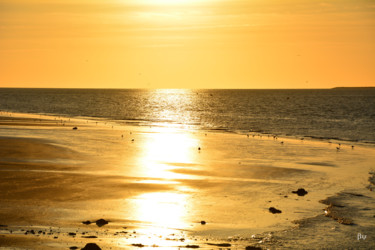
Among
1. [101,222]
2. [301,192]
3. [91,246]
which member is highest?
[301,192]

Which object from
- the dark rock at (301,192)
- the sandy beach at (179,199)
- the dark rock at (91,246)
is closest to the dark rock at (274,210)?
the sandy beach at (179,199)

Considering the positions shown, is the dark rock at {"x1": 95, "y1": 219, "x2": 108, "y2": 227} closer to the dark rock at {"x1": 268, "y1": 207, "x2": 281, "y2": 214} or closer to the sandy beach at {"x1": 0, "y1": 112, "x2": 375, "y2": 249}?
the sandy beach at {"x1": 0, "y1": 112, "x2": 375, "y2": 249}

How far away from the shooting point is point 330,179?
29.7 metres

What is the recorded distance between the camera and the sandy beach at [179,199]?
671 inches

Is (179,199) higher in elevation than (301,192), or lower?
lower

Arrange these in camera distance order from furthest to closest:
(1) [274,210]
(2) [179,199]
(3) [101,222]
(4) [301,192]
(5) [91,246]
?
(4) [301,192] < (2) [179,199] < (1) [274,210] < (3) [101,222] < (5) [91,246]

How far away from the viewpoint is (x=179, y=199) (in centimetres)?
2295

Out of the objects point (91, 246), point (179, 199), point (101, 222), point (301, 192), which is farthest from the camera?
point (301, 192)

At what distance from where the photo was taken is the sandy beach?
17.0 m

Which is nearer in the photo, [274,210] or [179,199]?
[274,210]

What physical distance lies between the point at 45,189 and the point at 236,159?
17650 mm

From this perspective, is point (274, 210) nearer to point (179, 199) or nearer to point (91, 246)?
point (179, 199)

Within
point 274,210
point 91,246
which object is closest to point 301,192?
point 274,210

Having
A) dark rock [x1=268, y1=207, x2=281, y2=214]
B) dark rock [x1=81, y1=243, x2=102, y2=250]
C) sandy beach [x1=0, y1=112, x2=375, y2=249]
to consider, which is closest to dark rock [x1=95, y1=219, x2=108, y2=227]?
sandy beach [x1=0, y1=112, x2=375, y2=249]
